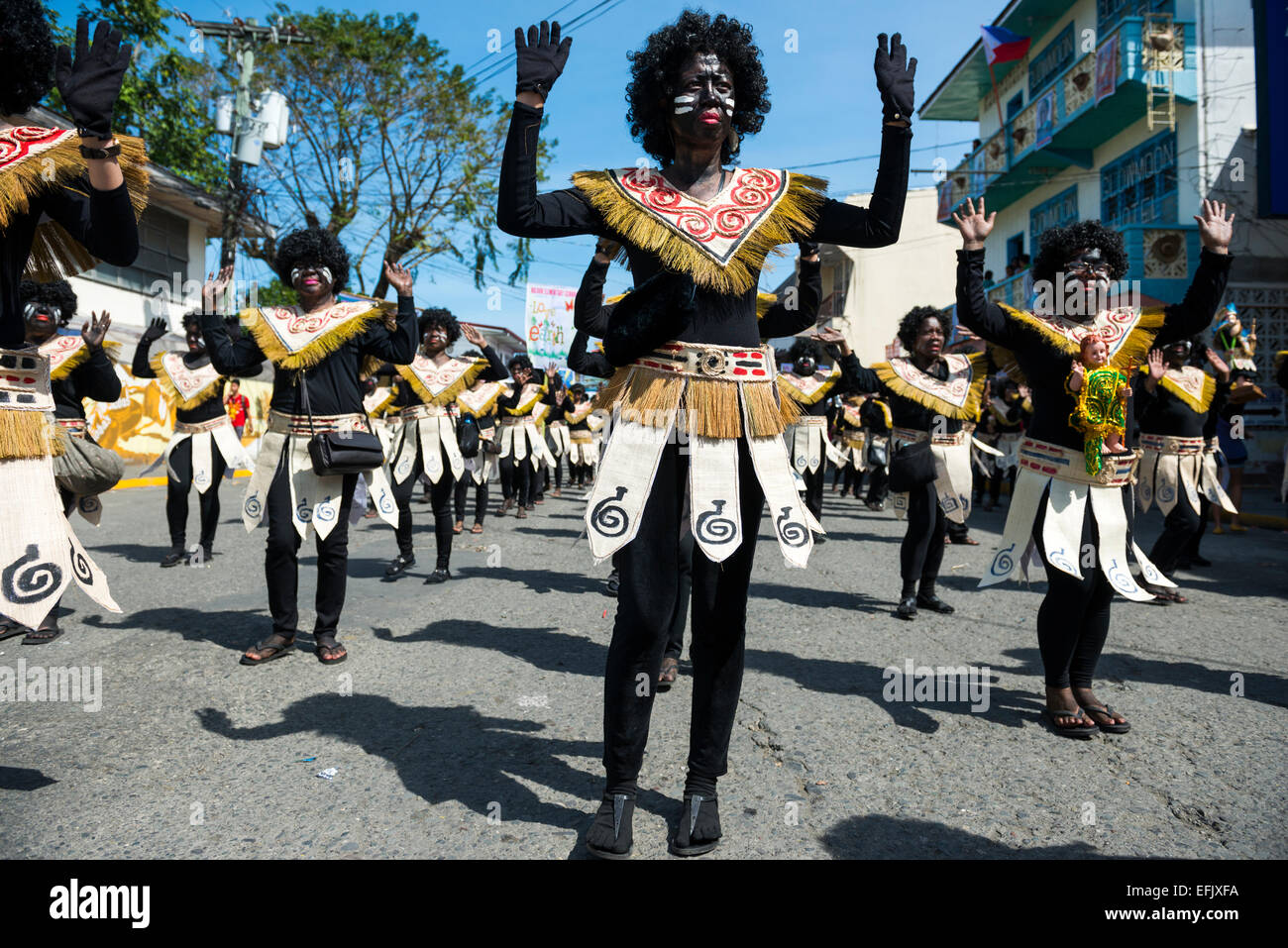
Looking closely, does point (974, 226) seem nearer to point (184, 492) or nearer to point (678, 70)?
point (678, 70)

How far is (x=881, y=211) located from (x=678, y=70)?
32.0 inches

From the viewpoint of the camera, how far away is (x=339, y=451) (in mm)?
4512

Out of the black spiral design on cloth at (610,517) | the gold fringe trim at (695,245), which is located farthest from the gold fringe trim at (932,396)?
the black spiral design on cloth at (610,517)

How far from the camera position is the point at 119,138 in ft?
8.66

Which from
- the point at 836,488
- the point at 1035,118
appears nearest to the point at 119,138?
the point at 836,488

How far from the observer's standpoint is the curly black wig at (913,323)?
22.1ft

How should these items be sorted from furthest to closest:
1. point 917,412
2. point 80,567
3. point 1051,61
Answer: point 1051,61 < point 917,412 < point 80,567

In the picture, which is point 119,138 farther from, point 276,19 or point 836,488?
point 276,19

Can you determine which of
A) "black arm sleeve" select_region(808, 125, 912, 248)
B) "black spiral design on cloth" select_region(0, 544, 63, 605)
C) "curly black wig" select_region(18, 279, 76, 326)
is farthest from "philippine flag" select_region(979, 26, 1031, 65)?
"black spiral design on cloth" select_region(0, 544, 63, 605)

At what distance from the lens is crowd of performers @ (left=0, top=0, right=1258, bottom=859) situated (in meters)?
2.48

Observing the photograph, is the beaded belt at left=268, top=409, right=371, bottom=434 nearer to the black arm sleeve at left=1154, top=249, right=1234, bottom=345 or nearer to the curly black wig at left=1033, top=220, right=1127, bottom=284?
the curly black wig at left=1033, top=220, right=1127, bottom=284

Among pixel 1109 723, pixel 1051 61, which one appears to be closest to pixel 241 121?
pixel 1109 723
